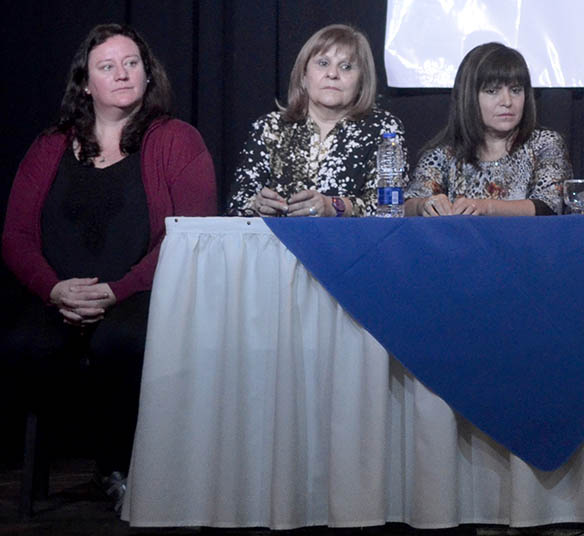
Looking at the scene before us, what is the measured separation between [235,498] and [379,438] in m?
0.34

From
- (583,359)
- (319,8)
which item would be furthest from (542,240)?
(319,8)

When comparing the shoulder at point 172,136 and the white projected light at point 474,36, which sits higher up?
the white projected light at point 474,36

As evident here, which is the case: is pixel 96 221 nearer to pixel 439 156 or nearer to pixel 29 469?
pixel 29 469

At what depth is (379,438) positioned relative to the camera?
6.42 ft

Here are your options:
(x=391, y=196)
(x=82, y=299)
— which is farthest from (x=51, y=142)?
(x=391, y=196)

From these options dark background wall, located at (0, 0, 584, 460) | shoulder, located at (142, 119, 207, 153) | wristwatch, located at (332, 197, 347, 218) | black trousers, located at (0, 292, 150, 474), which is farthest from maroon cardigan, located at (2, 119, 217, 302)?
dark background wall, located at (0, 0, 584, 460)

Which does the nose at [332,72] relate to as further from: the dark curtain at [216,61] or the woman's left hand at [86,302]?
the woman's left hand at [86,302]

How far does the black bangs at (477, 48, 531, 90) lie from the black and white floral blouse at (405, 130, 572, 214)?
18cm

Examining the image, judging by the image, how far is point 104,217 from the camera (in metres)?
2.52

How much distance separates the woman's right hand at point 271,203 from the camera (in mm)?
2293

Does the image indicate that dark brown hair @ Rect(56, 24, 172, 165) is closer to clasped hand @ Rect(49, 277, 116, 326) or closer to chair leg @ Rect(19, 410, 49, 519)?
clasped hand @ Rect(49, 277, 116, 326)

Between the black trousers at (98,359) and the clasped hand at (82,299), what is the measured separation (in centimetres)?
3

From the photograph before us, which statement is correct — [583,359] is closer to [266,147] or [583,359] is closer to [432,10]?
[266,147]

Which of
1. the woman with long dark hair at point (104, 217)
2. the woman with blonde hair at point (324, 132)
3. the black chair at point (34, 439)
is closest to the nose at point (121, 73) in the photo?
the woman with long dark hair at point (104, 217)
